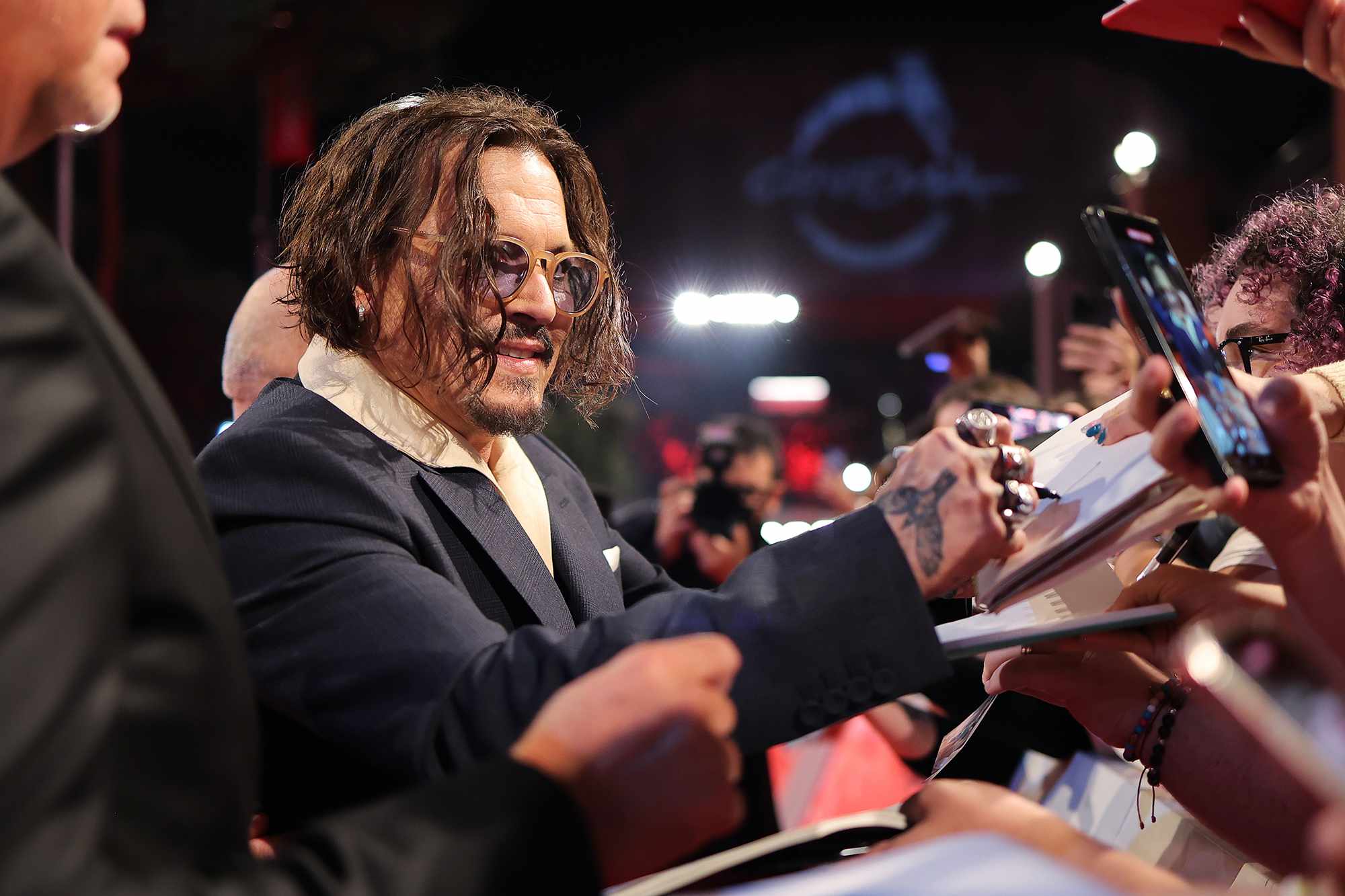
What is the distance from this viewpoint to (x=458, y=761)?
1102mm

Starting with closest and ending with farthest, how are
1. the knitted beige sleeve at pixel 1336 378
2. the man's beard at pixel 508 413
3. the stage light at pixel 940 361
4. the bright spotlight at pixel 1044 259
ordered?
the knitted beige sleeve at pixel 1336 378 < the man's beard at pixel 508 413 < the bright spotlight at pixel 1044 259 < the stage light at pixel 940 361

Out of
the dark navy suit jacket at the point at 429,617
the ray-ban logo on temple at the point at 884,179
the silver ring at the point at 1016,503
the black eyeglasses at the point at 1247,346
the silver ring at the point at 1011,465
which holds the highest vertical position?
the ray-ban logo on temple at the point at 884,179

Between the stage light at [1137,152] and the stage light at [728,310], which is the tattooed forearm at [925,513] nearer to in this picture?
the stage light at [728,310]

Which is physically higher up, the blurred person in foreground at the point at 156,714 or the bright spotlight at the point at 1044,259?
the bright spotlight at the point at 1044,259

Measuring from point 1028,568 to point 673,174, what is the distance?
10714 millimetres

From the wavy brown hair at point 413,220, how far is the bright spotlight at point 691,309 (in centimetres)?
174

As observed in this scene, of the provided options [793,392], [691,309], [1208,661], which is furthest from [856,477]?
[793,392]

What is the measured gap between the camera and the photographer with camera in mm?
4223

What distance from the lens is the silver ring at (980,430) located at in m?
1.19

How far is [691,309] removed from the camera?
3902mm

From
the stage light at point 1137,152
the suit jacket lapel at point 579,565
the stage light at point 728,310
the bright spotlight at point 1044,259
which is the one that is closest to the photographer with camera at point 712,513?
the stage light at point 728,310

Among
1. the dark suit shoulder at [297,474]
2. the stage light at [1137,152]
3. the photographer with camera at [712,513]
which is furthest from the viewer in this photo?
the photographer with camera at [712,513]

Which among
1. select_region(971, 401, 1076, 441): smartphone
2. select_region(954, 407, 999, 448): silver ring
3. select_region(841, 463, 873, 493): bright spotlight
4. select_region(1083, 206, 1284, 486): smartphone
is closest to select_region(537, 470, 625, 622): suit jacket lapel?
select_region(954, 407, 999, 448): silver ring

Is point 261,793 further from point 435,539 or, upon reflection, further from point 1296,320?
point 1296,320
